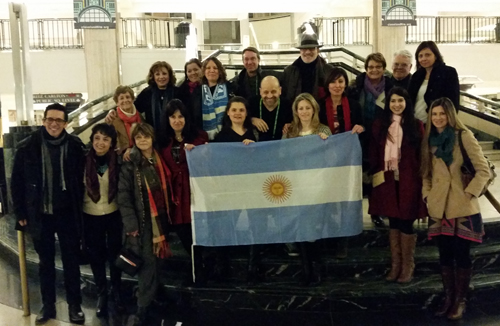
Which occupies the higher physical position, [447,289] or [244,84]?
[244,84]

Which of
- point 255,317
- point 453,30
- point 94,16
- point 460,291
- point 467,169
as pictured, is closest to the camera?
point 467,169

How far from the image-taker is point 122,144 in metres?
4.20

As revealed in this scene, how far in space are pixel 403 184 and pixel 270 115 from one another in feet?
4.27

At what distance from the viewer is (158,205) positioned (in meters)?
3.72

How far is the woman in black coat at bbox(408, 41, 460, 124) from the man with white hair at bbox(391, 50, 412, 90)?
0.29 m

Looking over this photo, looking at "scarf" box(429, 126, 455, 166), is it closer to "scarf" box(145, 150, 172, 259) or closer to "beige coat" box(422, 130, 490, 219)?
"beige coat" box(422, 130, 490, 219)

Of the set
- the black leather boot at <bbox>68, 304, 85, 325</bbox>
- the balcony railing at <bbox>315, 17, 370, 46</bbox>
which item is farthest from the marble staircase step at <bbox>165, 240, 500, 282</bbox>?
the balcony railing at <bbox>315, 17, 370, 46</bbox>

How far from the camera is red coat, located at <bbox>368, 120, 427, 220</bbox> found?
12.4 ft

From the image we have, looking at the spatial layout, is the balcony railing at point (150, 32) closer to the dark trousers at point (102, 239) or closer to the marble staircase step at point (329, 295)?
the dark trousers at point (102, 239)

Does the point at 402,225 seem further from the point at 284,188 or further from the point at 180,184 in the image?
the point at 180,184

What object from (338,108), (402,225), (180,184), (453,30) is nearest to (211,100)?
(180,184)

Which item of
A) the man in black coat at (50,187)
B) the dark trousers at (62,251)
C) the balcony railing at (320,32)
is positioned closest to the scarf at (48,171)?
the man in black coat at (50,187)

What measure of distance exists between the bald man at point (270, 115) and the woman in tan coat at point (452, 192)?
1217 millimetres

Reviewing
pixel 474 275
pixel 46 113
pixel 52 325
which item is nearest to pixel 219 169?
pixel 46 113
